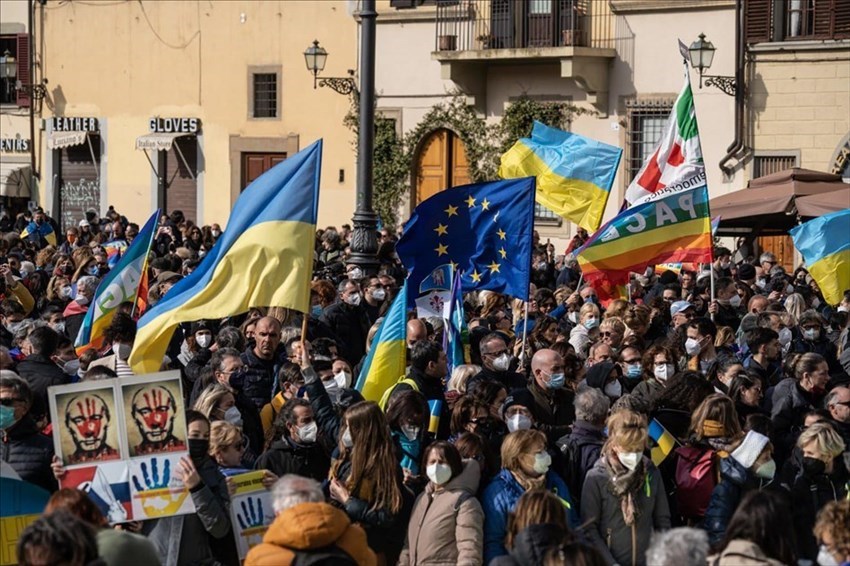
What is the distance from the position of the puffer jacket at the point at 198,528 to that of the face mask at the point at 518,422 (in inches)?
71.2

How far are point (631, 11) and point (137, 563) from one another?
78.2ft

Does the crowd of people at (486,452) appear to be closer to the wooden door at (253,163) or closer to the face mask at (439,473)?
the face mask at (439,473)

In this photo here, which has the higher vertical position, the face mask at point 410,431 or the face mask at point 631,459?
the face mask at point 410,431

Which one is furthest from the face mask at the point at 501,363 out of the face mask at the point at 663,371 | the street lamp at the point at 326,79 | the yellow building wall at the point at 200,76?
the yellow building wall at the point at 200,76

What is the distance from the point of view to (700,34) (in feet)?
89.4

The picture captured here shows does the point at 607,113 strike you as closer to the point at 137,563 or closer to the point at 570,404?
the point at 570,404

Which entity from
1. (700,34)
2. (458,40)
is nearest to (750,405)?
(700,34)

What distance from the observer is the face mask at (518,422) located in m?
8.80

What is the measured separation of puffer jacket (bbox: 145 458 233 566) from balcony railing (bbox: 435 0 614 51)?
22.1 metres

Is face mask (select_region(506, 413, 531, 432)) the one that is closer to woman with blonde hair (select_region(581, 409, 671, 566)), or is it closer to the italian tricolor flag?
woman with blonde hair (select_region(581, 409, 671, 566))

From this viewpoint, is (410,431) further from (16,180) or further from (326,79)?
(16,180)

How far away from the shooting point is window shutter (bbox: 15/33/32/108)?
120ft

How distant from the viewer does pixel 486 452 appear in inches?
319

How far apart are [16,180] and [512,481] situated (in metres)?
30.5
